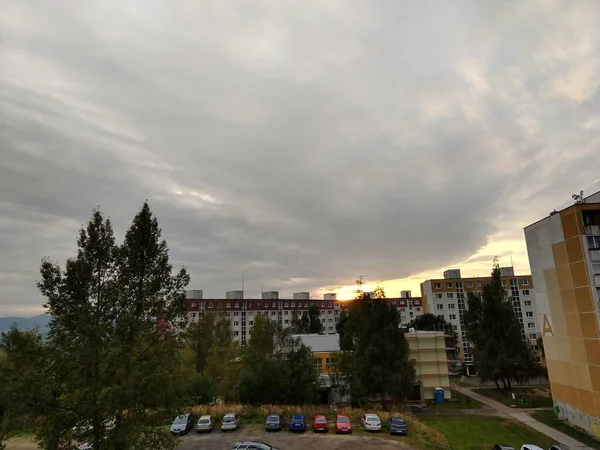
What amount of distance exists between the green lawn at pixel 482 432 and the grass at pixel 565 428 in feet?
9.97

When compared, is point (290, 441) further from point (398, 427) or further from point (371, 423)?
point (398, 427)

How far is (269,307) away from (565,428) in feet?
354

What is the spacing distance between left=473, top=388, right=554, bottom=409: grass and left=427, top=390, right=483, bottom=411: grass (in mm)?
4179

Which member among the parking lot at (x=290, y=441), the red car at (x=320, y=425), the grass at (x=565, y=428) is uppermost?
the red car at (x=320, y=425)

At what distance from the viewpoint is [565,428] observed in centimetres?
4100

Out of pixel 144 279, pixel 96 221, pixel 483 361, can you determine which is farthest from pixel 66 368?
pixel 483 361

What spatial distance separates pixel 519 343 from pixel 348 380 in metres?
28.6

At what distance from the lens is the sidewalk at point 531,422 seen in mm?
36438

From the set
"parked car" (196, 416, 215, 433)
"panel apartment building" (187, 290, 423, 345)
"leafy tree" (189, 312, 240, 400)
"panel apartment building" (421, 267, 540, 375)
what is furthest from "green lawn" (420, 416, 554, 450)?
"panel apartment building" (187, 290, 423, 345)

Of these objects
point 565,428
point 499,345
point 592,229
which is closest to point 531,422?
point 565,428

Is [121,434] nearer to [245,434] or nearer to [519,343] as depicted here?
[245,434]

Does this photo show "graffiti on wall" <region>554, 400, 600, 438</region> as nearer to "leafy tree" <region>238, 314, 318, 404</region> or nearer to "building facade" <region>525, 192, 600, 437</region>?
"building facade" <region>525, 192, 600, 437</region>

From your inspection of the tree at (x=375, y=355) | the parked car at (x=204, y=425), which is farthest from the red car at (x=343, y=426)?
the tree at (x=375, y=355)

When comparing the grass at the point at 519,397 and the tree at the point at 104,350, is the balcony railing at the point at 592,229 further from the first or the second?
the tree at the point at 104,350
